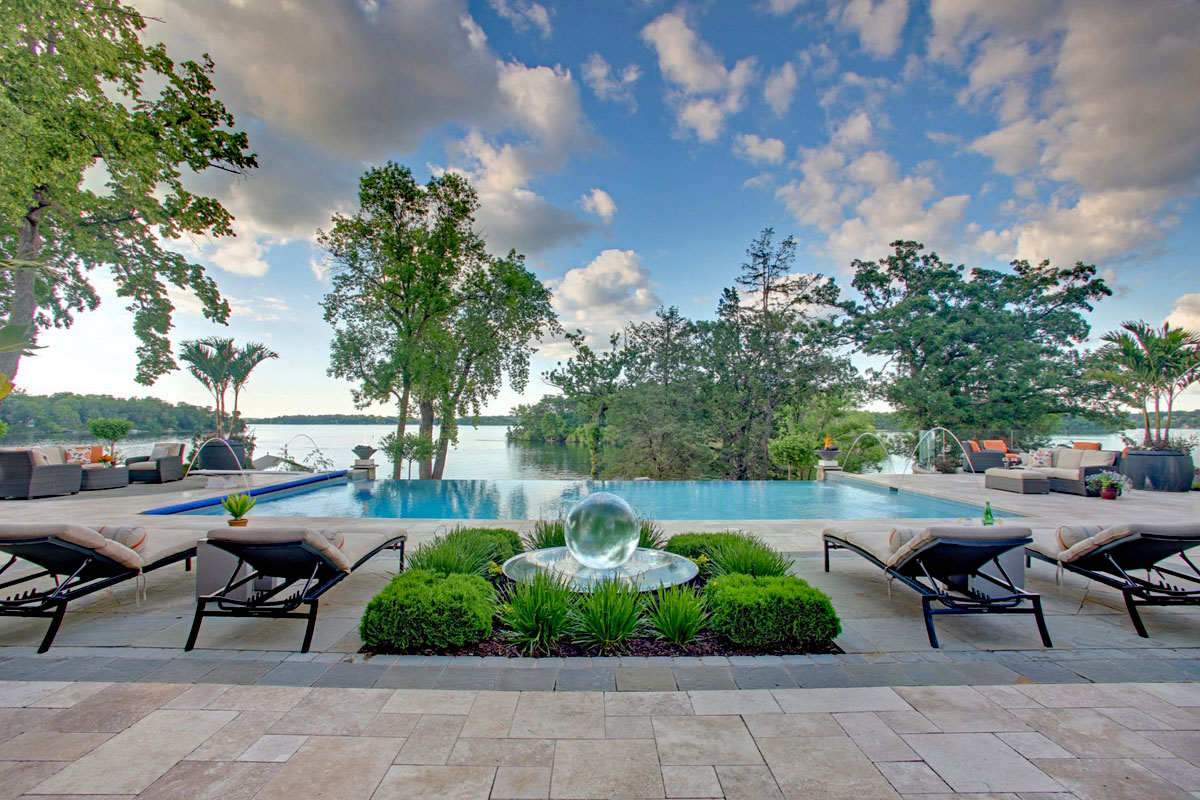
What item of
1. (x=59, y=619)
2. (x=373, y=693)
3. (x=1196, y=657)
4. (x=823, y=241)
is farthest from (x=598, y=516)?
(x=823, y=241)

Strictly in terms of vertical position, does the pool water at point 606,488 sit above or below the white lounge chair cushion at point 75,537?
Result: below

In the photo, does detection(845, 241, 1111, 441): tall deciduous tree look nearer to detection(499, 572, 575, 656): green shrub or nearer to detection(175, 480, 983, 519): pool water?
detection(175, 480, 983, 519): pool water

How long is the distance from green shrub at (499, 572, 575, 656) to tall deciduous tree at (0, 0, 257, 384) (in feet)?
34.9

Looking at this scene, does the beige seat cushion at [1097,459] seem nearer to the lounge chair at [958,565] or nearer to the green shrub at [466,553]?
the lounge chair at [958,565]

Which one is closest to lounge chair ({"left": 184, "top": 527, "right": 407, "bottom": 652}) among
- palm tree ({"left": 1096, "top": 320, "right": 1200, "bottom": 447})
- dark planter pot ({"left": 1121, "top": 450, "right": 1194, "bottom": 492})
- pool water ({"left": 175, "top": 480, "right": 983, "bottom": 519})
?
pool water ({"left": 175, "top": 480, "right": 983, "bottom": 519})

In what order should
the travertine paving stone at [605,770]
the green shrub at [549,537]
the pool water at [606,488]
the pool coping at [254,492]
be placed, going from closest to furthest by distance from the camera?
the travertine paving stone at [605,770]
the green shrub at [549,537]
the pool coping at [254,492]
the pool water at [606,488]

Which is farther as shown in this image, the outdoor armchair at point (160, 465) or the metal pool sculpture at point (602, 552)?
the outdoor armchair at point (160, 465)

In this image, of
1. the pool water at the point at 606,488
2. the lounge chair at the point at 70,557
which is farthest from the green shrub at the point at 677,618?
the pool water at the point at 606,488

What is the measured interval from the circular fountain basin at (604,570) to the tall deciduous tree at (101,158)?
10.2 meters

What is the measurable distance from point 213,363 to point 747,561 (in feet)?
59.7

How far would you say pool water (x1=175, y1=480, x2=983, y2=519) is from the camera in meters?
8.75

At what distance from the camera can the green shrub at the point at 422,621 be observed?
9.02 feet

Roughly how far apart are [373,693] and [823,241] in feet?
59.5

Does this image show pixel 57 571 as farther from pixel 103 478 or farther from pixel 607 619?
pixel 103 478
